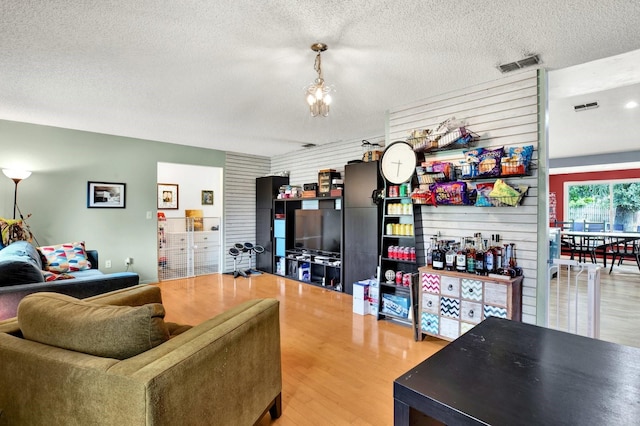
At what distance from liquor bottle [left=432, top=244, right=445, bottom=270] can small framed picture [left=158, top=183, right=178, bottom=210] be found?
6.36m

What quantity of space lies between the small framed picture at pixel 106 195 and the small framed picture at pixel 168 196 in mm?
1874

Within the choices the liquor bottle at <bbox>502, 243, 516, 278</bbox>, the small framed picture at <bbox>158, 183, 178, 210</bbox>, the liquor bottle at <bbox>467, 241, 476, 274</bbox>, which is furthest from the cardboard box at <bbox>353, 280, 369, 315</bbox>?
the small framed picture at <bbox>158, 183, 178, 210</bbox>

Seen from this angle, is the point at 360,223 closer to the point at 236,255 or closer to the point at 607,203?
the point at 236,255

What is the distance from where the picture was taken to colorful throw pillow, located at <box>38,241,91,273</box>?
4.12 metres

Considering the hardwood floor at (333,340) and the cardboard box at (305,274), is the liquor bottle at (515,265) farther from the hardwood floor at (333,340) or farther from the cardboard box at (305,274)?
the cardboard box at (305,274)

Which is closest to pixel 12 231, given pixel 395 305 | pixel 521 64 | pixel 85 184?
pixel 85 184

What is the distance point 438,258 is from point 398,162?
122cm

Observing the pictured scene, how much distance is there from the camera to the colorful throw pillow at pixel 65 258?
4125 millimetres

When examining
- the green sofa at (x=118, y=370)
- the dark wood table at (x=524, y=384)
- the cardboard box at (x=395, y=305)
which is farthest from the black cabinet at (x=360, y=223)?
the dark wood table at (x=524, y=384)

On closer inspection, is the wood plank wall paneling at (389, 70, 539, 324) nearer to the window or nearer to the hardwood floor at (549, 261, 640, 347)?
the hardwood floor at (549, 261, 640, 347)

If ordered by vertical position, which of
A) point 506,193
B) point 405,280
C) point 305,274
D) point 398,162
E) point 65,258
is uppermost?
point 398,162

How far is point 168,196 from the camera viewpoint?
24.2ft

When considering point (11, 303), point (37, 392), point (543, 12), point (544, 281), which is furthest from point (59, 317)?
point (544, 281)

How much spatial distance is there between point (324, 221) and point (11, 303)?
414 centimetres
